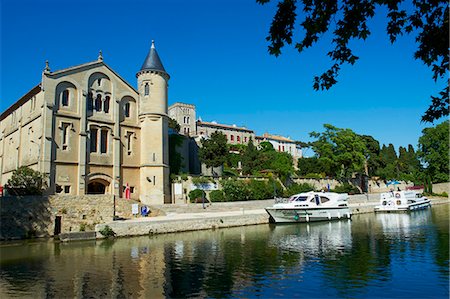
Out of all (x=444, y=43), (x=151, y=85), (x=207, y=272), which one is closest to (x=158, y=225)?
(x=207, y=272)

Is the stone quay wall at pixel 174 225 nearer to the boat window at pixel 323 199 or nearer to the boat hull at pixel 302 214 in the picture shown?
the boat hull at pixel 302 214

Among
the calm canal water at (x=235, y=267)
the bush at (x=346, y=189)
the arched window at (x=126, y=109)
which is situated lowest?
the calm canal water at (x=235, y=267)

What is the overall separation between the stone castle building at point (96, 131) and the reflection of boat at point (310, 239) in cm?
1417

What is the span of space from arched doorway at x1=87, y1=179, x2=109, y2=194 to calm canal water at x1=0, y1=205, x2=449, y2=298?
13.5 metres

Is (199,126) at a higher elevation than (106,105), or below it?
higher

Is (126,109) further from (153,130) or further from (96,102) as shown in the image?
(153,130)

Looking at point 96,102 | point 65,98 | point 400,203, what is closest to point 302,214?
point 400,203

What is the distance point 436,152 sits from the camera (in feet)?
204

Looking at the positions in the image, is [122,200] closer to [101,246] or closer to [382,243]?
[101,246]

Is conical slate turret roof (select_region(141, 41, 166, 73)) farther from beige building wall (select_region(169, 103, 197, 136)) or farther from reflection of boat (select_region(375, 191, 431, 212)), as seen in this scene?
beige building wall (select_region(169, 103, 197, 136))

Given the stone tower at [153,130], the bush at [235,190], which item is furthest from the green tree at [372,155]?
the stone tower at [153,130]

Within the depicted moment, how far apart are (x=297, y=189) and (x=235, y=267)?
32613mm

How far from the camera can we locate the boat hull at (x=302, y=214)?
29172 millimetres

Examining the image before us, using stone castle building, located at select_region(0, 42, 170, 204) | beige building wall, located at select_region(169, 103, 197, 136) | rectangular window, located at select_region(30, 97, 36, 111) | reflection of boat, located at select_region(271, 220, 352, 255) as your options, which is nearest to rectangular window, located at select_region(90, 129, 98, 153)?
stone castle building, located at select_region(0, 42, 170, 204)
